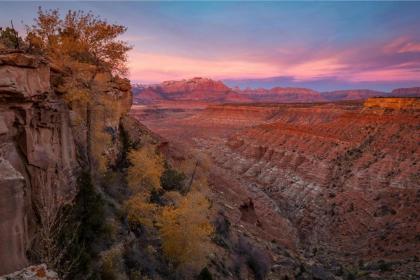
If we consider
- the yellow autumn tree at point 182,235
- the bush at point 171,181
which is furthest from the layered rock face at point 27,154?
the bush at point 171,181

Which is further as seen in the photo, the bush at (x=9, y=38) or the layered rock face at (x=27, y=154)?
the bush at (x=9, y=38)

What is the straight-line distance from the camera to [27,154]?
1277 cm

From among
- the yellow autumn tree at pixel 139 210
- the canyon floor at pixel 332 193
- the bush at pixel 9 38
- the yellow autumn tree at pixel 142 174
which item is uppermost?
the bush at pixel 9 38

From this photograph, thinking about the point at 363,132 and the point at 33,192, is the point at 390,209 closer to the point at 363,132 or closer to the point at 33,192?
the point at 363,132

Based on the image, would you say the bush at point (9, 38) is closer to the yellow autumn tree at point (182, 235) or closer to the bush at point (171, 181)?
the yellow autumn tree at point (182, 235)

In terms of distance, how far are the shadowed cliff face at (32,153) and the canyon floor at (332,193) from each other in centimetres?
2017

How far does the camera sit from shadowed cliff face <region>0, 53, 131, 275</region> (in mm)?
10227

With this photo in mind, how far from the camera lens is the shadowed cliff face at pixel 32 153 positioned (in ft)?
33.6

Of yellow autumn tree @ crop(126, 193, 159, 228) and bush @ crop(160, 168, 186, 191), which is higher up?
yellow autumn tree @ crop(126, 193, 159, 228)

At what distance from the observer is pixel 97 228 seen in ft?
50.7

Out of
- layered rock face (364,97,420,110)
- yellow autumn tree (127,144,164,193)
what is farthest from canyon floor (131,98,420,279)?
yellow autumn tree (127,144,164,193)

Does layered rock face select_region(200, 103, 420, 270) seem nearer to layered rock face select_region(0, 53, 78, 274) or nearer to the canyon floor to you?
the canyon floor

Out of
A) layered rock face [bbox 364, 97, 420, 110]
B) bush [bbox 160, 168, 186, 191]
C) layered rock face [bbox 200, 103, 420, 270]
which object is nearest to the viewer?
bush [bbox 160, 168, 186, 191]

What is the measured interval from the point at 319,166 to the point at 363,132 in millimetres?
13670
